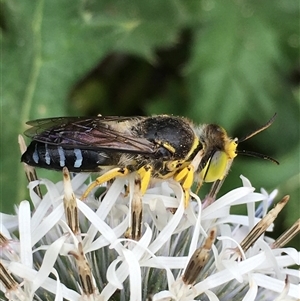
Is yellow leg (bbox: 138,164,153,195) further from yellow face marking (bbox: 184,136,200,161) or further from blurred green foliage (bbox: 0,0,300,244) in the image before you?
blurred green foliage (bbox: 0,0,300,244)

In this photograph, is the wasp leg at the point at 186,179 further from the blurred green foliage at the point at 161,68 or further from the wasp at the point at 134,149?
the blurred green foliage at the point at 161,68

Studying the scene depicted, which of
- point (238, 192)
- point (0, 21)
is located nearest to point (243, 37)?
point (0, 21)

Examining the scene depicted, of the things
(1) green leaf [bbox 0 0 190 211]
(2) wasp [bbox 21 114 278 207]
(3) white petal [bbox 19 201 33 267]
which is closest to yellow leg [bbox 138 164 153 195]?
(2) wasp [bbox 21 114 278 207]

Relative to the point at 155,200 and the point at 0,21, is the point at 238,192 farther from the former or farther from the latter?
the point at 0,21

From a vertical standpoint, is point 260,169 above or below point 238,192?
below

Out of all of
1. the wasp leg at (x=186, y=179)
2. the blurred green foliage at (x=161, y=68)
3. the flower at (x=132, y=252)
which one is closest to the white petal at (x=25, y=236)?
the flower at (x=132, y=252)
